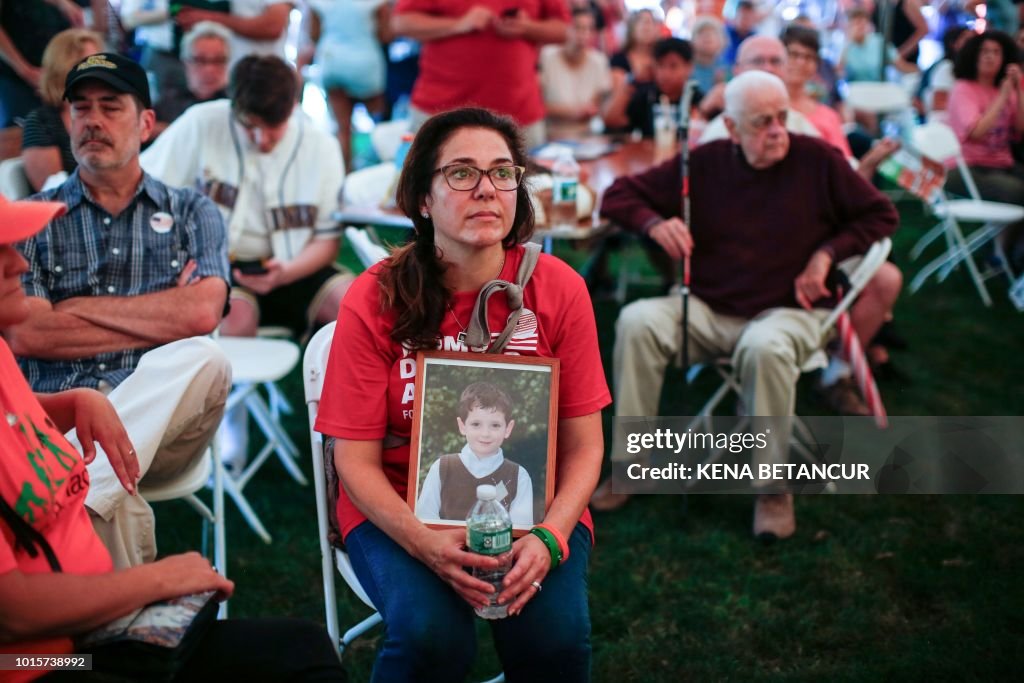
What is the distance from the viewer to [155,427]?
2.43 meters

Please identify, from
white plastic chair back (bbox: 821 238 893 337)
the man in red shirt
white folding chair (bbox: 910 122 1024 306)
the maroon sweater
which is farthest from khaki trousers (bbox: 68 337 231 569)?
white folding chair (bbox: 910 122 1024 306)

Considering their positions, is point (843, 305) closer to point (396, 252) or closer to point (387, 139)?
point (396, 252)

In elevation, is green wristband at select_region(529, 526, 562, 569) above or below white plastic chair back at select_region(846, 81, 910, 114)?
below

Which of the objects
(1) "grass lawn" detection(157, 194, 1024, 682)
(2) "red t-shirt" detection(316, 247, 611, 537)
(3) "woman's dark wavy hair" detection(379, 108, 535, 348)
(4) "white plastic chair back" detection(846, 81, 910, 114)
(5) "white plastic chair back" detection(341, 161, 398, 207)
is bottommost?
(1) "grass lawn" detection(157, 194, 1024, 682)

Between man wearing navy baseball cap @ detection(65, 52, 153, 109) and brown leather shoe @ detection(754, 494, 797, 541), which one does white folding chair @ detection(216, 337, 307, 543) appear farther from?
brown leather shoe @ detection(754, 494, 797, 541)

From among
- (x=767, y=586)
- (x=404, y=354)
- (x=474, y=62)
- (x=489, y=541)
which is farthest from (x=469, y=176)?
(x=474, y=62)

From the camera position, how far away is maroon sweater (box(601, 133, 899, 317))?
3.82m

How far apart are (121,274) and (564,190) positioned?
6.14ft

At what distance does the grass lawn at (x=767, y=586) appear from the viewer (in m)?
2.82

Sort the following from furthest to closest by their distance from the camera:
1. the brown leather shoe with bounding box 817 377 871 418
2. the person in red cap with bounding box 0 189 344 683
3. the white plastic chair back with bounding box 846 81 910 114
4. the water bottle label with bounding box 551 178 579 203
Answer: the white plastic chair back with bounding box 846 81 910 114 < the brown leather shoe with bounding box 817 377 871 418 < the water bottle label with bounding box 551 178 579 203 < the person in red cap with bounding box 0 189 344 683

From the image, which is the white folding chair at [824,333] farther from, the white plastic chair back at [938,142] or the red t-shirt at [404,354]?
the white plastic chair back at [938,142]

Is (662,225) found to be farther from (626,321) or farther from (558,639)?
(558,639)

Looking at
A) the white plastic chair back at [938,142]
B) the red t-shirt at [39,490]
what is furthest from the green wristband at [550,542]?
the white plastic chair back at [938,142]

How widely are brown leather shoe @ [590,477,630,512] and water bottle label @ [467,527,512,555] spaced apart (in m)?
1.83
